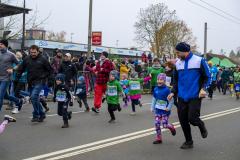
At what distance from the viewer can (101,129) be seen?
768cm

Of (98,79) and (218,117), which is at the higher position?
(98,79)

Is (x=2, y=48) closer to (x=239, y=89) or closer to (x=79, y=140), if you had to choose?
(x=79, y=140)

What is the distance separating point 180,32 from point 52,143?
55.8m

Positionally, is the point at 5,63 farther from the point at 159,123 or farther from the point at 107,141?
the point at 159,123

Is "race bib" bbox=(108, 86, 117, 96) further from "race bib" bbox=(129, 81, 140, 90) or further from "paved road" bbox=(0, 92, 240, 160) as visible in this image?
"race bib" bbox=(129, 81, 140, 90)

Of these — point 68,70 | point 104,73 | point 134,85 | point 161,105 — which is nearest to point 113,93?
point 104,73

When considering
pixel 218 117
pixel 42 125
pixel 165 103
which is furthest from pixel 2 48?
pixel 218 117

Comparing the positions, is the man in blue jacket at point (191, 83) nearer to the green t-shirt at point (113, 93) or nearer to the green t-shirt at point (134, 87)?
the green t-shirt at point (113, 93)

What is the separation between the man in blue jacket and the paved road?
0.65m

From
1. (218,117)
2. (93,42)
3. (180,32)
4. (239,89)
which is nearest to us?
(218,117)

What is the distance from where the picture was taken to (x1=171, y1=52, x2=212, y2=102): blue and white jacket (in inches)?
216

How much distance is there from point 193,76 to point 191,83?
0.42 feet

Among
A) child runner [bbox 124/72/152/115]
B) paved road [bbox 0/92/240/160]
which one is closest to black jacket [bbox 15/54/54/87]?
paved road [bbox 0/92/240/160]

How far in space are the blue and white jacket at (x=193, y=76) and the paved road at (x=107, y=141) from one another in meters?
1.07
